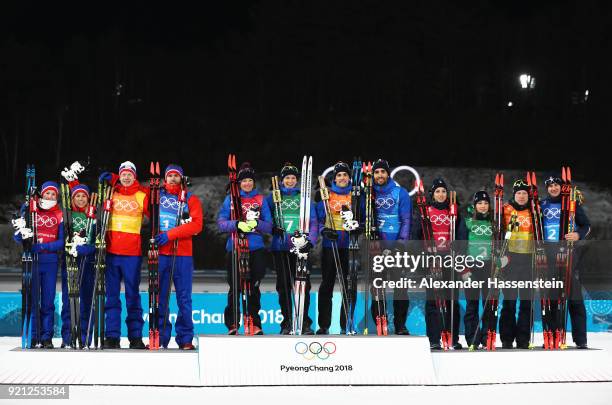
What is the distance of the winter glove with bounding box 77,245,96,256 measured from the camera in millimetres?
7289

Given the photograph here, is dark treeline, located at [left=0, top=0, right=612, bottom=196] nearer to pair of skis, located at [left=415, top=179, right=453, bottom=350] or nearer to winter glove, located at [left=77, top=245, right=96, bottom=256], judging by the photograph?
pair of skis, located at [left=415, top=179, right=453, bottom=350]

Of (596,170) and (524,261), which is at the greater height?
(596,170)

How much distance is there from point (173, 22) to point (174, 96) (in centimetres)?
315

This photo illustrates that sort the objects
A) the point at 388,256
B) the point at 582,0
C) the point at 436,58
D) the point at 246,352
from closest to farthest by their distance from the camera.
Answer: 1. the point at 246,352
2. the point at 388,256
3. the point at 582,0
4. the point at 436,58

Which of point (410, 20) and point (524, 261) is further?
point (410, 20)

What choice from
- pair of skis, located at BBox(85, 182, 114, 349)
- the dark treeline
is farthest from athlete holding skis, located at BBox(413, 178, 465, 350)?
the dark treeline

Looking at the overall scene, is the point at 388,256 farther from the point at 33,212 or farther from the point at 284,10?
the point at 284,10

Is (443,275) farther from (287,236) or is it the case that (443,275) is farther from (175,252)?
(175,252)

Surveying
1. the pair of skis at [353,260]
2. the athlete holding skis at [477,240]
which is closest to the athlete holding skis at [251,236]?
the pair of skis at [353,260]

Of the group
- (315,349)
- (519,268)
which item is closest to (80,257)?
(315,349)

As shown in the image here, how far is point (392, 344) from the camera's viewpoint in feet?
22.1

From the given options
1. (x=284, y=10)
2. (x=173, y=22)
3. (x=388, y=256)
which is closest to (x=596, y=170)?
(x=284, y=10)

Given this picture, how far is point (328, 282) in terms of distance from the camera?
24.9 feet

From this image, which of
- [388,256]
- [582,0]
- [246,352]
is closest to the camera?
[246,352]
